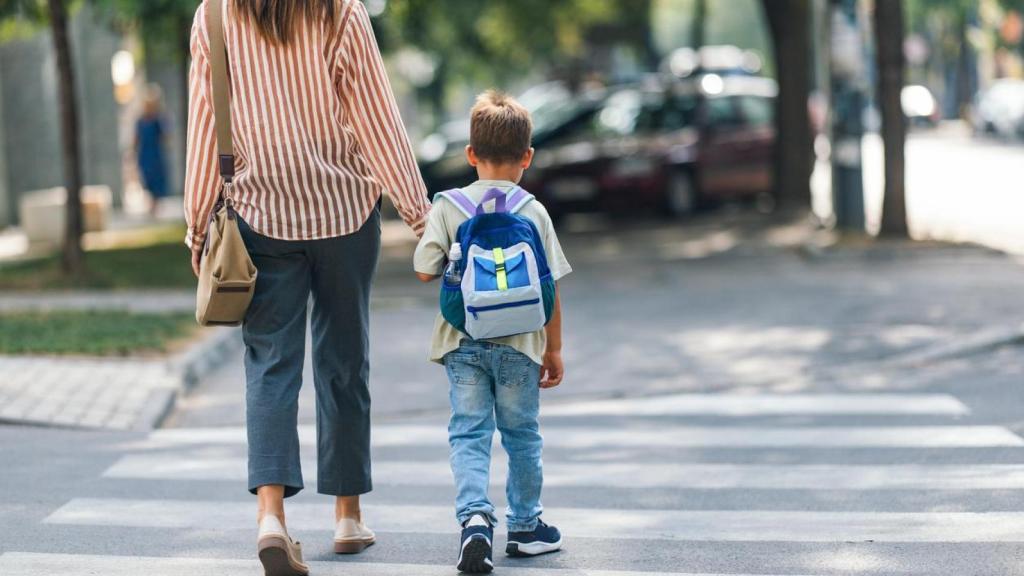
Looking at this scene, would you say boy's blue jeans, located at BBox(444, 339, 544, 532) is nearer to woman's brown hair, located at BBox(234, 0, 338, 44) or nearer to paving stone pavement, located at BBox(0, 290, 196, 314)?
woman's brown hair, located at BBox(234, 0, 338, 44)

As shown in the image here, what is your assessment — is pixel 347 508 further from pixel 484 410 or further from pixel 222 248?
pixel 222 248

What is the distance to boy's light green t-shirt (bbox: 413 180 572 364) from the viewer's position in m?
4.89

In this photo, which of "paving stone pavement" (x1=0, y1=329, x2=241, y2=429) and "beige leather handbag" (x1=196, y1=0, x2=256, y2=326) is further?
"paving stone pavement" (x1=0, y1=329, x2=241, y2=429)

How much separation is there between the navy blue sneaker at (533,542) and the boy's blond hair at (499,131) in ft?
3.83

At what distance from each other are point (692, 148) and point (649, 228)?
137 centimetres

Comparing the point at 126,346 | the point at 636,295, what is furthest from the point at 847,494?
the point at 636,295

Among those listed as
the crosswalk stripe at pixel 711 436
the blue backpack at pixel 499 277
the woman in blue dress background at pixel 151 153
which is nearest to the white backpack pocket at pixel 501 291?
the blue backpack at pixel 499 277

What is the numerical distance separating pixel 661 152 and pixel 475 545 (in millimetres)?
15692

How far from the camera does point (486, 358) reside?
4934 mm

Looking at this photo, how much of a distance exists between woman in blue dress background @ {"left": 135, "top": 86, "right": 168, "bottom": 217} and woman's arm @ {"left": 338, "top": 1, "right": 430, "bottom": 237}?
19766 mm

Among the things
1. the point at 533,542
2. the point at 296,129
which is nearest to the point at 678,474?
the point at 533,542

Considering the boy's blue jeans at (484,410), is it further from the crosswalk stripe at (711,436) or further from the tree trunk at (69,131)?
the tree trunk at (69,131)

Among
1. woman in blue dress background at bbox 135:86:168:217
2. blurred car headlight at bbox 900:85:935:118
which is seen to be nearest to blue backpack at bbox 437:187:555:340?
woman in blue dress background at bbox 135:86:168:217

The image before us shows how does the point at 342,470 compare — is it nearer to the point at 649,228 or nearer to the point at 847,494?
the point at 847,494
